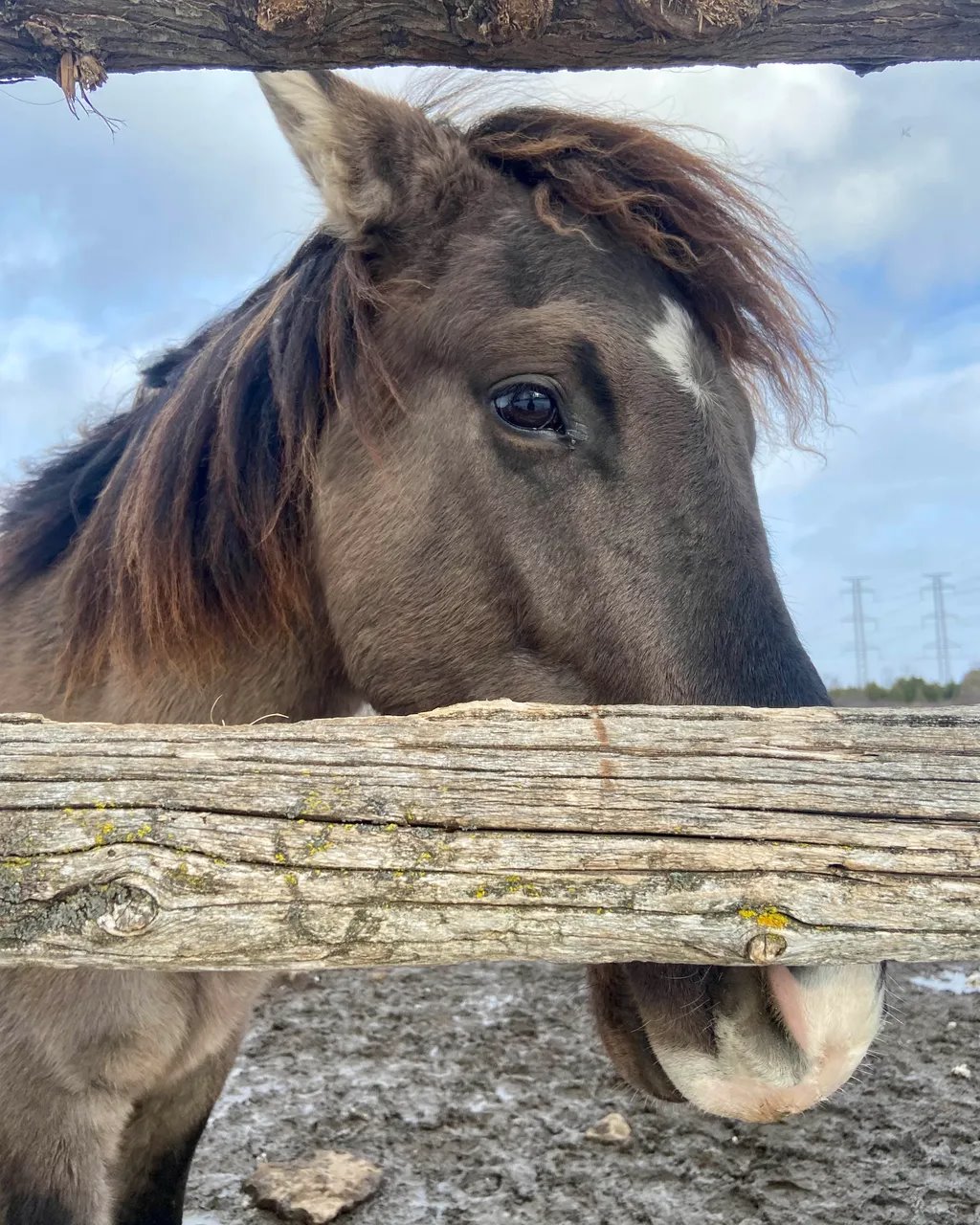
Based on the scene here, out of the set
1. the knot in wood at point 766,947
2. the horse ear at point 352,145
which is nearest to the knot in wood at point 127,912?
the knot in wood at point 766,947

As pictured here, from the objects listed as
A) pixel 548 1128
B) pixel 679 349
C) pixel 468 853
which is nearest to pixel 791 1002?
pixel 468 853

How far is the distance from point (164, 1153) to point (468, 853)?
236 centimetres

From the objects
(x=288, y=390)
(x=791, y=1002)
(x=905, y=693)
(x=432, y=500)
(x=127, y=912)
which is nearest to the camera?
(x=127, y=912)

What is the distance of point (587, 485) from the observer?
2.04 m

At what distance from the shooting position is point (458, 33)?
211 centimetres

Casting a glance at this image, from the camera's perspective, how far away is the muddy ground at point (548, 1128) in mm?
3301

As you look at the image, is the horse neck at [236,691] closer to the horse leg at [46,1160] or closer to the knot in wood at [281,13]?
the horse leg at [46,1160]

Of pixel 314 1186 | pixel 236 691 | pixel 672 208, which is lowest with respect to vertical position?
pixel 314 1186

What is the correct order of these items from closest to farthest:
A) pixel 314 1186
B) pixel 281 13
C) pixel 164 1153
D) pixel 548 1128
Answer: pixel 281 13, pixel 164 1153, pixel 314 1186, pixel 548 1128

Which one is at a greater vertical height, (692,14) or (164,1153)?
(692,14)

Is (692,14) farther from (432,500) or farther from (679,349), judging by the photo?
(432,500)

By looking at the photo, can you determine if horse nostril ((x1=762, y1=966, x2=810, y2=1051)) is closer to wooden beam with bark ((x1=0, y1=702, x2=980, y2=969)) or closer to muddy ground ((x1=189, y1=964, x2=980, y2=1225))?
wooden beam with bark ((x1=0, y1=702, x2=980, y2=969))

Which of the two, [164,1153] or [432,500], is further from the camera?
[164,1153]

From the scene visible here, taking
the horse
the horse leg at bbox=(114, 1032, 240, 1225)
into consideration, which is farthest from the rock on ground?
the horse
